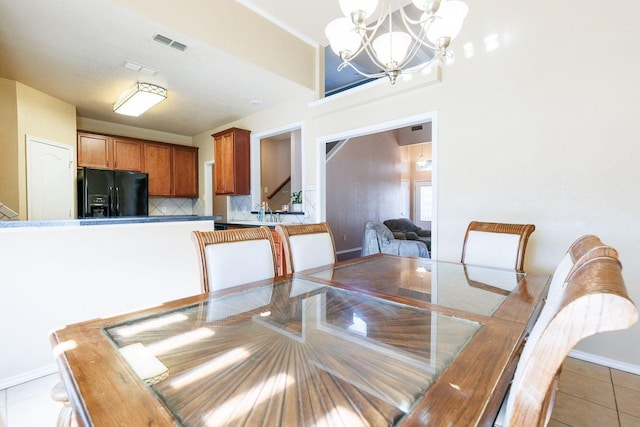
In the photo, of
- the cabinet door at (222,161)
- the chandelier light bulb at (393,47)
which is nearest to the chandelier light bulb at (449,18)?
the chandelier light bulb at (393,47)

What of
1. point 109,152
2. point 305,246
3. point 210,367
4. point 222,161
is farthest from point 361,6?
point 109,152

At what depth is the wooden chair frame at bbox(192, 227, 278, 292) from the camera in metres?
1.60

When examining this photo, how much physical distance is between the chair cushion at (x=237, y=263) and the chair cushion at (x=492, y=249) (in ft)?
4.83

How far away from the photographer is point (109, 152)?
15.9 feet

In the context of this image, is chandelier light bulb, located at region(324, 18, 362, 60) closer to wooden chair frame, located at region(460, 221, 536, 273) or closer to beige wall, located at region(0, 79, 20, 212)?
wooden chair frame, located at region(460, 221, 536, 273)

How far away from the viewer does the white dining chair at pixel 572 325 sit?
0.46 metres

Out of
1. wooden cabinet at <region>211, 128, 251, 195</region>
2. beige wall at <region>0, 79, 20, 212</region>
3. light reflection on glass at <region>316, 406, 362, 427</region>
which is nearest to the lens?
light reflection on glass at <region>316, 406, 362, 427</region>

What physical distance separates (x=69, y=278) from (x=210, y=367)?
2063mm

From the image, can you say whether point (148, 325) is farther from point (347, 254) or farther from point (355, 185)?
point (355, 185)

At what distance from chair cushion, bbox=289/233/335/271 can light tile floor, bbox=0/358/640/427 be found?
5.08ft

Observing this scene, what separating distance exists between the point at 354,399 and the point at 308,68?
4.00 m

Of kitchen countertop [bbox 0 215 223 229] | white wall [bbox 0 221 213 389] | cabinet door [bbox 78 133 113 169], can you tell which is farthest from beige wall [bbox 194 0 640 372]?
cabinet door [bbox 78 133 113 169]

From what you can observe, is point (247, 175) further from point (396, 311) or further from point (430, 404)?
point (430, 404)

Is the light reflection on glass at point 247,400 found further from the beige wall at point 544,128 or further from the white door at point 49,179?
the white door at point 49,179
